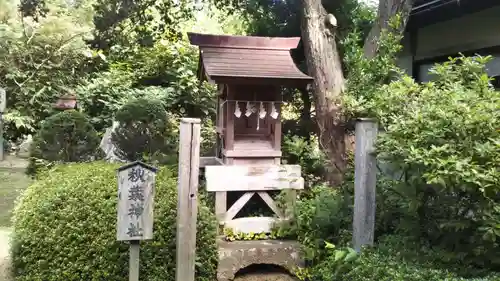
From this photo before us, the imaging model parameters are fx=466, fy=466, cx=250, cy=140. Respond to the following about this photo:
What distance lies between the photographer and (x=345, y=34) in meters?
8.14

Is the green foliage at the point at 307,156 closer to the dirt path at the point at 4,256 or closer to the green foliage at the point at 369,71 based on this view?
the green foliage at the point at 369,71

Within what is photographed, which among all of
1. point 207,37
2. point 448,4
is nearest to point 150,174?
point 207,37

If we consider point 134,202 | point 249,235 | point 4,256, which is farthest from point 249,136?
point 4,256

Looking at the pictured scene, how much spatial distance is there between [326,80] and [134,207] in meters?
A: 3.59

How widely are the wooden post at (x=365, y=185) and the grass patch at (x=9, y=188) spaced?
20.9 ft

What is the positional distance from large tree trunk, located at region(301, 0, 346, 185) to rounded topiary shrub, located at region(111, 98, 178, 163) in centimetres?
251

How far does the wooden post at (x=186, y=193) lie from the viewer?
4.83 meters

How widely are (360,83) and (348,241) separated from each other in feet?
7.51

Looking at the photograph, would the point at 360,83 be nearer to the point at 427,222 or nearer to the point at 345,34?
the point at 345,34

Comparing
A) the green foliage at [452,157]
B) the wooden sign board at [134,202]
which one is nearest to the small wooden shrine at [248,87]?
the green foliage at [452,157]

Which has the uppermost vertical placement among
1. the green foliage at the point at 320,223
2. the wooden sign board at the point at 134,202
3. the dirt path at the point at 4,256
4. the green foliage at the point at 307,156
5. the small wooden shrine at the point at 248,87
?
the small wooden shrine at the point at 248,87

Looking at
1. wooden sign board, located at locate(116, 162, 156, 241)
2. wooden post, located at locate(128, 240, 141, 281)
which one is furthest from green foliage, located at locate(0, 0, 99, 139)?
wooden post, located at locate(128, 240, 141, 281)

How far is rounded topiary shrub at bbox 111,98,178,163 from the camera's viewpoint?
7691 millimetres

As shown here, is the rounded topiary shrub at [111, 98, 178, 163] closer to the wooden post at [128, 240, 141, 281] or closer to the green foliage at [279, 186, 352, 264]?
the green foliage at [279, 186, 352, 264]
